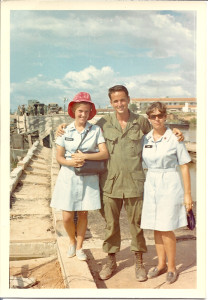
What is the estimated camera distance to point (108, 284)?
4.67 metres

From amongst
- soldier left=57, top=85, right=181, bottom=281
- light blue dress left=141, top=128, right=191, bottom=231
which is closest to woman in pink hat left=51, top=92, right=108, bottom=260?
soldier left=57, top=85, right=181, bottom=281

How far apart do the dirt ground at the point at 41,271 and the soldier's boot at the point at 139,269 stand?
0.92 m

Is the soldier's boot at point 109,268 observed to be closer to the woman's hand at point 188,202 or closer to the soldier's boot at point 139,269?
the soldier's boot at point 139,269

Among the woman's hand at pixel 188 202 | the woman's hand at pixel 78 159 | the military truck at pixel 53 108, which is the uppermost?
the military truck at pixel 53 108

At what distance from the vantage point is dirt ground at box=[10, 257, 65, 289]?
191 inches

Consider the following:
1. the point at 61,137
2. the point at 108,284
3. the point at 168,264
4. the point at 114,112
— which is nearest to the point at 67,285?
the point at 108,284

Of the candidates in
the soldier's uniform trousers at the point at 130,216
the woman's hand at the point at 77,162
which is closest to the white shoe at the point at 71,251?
the soldier's uniform trousers at the point at 130,216

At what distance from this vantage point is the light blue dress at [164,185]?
439cm

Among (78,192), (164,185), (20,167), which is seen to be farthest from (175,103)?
(20,167)

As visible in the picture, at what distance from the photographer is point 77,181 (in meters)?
4.63

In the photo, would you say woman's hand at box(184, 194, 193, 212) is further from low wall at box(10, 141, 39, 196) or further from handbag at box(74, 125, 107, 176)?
low wall at box(10, 141, 39, 196)

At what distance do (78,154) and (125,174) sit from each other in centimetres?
58

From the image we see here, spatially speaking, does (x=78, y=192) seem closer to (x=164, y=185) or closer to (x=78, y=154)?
(x=78, y=154)

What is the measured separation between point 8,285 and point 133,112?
8.55 feet
